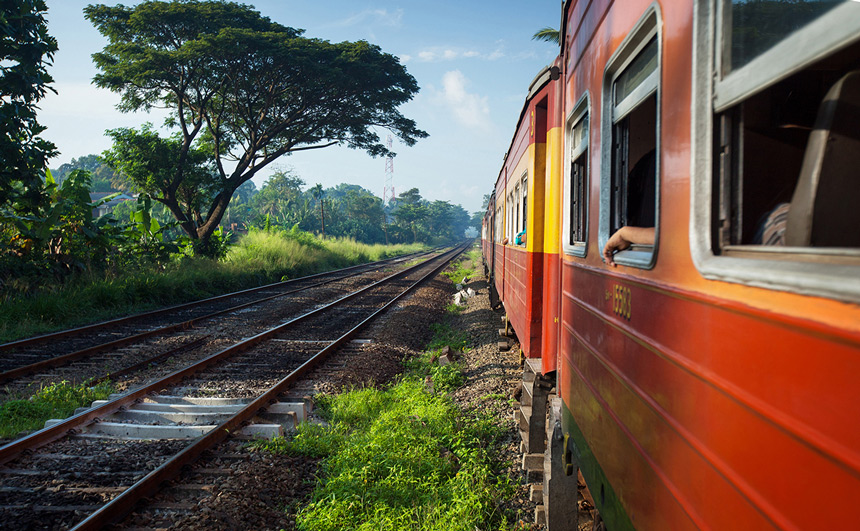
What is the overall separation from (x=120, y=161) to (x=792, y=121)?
20426mm

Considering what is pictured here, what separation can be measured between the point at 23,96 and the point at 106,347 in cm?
686

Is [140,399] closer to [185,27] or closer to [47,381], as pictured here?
[47,381]

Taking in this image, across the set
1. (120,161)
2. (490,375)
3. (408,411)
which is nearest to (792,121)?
(408,411)

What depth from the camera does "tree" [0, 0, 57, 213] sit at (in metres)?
11.2

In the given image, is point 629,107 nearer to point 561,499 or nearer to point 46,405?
point 561,499

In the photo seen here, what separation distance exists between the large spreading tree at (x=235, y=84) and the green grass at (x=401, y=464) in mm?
15626

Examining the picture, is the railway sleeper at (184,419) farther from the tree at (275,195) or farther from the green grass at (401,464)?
the tree at (275,195)

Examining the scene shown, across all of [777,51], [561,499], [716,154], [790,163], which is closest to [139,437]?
[561,499]

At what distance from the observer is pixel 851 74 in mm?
1072

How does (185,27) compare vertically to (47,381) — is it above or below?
above

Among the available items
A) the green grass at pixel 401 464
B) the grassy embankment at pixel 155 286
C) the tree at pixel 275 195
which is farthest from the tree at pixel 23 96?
the tree at pixel 275 195

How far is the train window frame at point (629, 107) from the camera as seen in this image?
5.86 ft

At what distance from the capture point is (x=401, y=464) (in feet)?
15.5

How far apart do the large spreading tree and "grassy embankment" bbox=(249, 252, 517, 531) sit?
1557 centimetres
